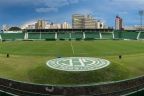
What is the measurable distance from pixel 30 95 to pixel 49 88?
9.99ft

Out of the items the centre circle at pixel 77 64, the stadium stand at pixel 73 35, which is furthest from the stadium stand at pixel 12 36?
the centre circle at pixel 77 64

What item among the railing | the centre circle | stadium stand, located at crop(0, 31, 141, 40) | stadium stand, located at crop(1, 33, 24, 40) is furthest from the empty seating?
the railing

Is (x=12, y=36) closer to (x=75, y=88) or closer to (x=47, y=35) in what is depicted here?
(x=47, y=35)

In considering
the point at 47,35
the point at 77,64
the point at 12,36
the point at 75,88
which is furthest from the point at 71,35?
the point at 75,88

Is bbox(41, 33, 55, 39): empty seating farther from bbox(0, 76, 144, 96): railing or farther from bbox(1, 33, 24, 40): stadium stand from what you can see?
bbox(0, 76, 144, 96): railing

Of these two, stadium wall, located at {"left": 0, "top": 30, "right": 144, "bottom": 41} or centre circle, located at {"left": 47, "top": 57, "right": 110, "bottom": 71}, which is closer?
centre circle, located at {"left": 47, "top": 57, "right": 110, "bottom": 71}

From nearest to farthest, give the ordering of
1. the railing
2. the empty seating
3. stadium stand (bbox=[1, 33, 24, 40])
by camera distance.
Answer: the railing < stadium stand (bbox=[1, 33, 24, 40]) < the empty seating

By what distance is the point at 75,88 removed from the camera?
3416 cm

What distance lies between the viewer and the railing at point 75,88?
34250 mm

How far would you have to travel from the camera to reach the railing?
34.2 m

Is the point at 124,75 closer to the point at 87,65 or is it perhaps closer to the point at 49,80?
the point at 87,65

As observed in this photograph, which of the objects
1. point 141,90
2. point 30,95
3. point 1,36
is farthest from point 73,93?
point 1,36

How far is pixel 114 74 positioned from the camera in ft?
136

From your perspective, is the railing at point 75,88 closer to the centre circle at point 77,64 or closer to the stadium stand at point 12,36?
the centre circle at point 77,64
